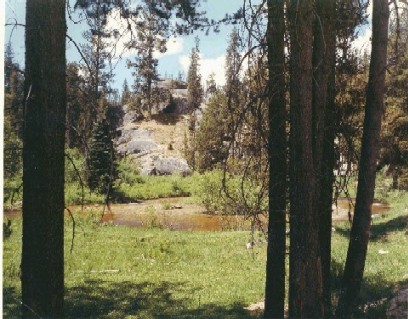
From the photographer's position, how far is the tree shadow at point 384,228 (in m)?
15.4

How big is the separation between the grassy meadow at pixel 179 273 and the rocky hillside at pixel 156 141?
112ft

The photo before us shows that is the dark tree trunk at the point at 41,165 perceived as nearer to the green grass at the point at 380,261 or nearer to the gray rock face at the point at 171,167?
the green grass at the point at 380,261

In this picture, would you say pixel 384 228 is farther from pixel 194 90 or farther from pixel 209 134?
pixel 194 90

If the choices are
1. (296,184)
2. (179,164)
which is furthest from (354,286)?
(179,164)

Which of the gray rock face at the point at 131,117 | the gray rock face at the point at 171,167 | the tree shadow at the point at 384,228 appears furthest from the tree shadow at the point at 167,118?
the tree shadow at the point at 384,228

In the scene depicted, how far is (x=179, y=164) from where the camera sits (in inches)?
2088

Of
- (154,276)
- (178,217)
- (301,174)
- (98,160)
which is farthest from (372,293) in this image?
(178,217)

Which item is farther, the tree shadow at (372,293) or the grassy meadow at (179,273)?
the grassy meadow at (179,273)

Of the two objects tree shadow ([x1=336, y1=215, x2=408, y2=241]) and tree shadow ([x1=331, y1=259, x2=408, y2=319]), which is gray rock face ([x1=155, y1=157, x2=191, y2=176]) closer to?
tree shadow ([x1=336, y1=215, x2=408, y2=241])

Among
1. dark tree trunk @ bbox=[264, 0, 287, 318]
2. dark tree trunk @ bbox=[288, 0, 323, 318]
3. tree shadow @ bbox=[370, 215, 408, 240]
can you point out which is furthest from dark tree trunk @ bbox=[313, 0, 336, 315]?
A: tree shadow @ bbox=[370, 215, 408, 240]

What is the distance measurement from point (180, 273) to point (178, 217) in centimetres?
1461

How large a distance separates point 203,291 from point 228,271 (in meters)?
2.17

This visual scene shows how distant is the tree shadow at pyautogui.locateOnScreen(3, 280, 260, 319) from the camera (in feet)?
27.1

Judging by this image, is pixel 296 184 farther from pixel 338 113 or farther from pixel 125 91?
pixel 125 91
